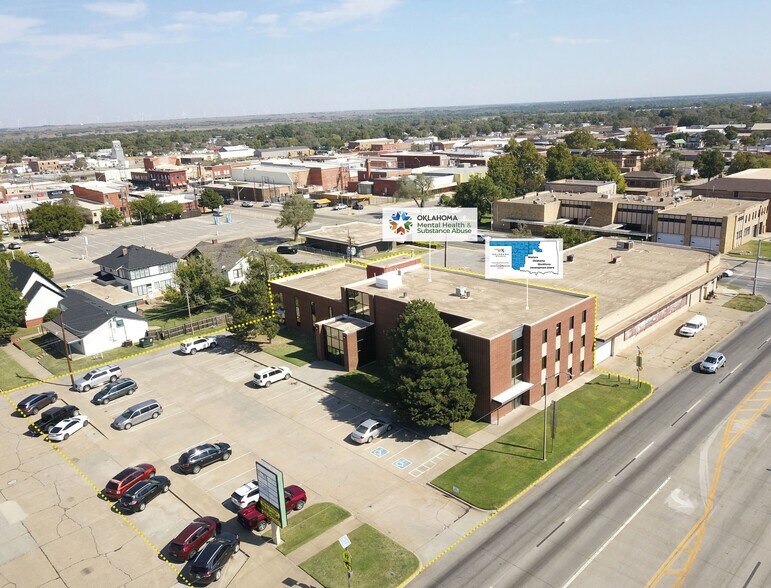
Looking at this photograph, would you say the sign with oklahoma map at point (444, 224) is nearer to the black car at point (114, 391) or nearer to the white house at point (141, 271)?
the black car at point (114, 391)

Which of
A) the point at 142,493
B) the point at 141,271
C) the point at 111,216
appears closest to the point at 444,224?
the point at 142,493

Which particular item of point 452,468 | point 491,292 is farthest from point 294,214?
point 452,468

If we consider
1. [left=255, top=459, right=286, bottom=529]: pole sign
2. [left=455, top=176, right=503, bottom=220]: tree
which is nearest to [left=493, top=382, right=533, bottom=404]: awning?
[left=255, top=459, right=286, bottom=529]: pole sign

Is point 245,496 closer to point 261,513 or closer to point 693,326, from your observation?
point 261,513

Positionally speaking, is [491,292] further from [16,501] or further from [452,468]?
[16,501]

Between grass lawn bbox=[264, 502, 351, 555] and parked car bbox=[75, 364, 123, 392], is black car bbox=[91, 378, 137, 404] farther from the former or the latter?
grass lawn bbox=[264, 502, 351, 555]
